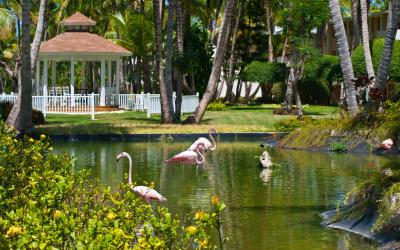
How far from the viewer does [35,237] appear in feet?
20.8

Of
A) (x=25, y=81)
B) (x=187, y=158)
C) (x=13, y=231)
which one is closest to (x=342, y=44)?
(x=187, y=158)

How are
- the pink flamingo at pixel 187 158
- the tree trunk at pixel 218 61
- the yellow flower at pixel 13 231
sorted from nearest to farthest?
the yellow flower at pixel 13 231 → the pink flamingo at pixel 187 158 → the tree trunk at pixel 218 61

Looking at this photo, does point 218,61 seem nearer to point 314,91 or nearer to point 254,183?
point 254,183

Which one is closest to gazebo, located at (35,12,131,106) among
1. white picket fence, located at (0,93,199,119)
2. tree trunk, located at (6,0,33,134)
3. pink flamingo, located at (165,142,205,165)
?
white picket fence, located at (0,93,199,119)

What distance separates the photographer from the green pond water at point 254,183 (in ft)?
41.7

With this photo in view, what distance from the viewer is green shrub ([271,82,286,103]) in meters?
57.0

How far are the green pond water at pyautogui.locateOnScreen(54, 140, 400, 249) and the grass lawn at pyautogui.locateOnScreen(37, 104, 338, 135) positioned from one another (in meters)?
2.39

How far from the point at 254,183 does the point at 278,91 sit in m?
38.9

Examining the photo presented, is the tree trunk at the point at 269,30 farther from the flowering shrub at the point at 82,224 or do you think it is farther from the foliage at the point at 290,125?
the flowering shrub at the point at 82,224

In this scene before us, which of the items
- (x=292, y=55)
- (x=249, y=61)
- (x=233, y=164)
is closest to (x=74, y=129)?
(x=233, y=164)

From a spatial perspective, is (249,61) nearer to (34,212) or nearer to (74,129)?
(74,129)

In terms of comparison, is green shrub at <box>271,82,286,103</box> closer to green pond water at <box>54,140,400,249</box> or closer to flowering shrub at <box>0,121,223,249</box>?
green pond water at <box>54,140,400,249</box>

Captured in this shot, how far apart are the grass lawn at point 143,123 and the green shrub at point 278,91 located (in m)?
8.10

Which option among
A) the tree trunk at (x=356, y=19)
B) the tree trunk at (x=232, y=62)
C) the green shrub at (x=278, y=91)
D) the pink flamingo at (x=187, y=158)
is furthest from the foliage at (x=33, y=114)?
the green shrub at (x=278, y=91)
